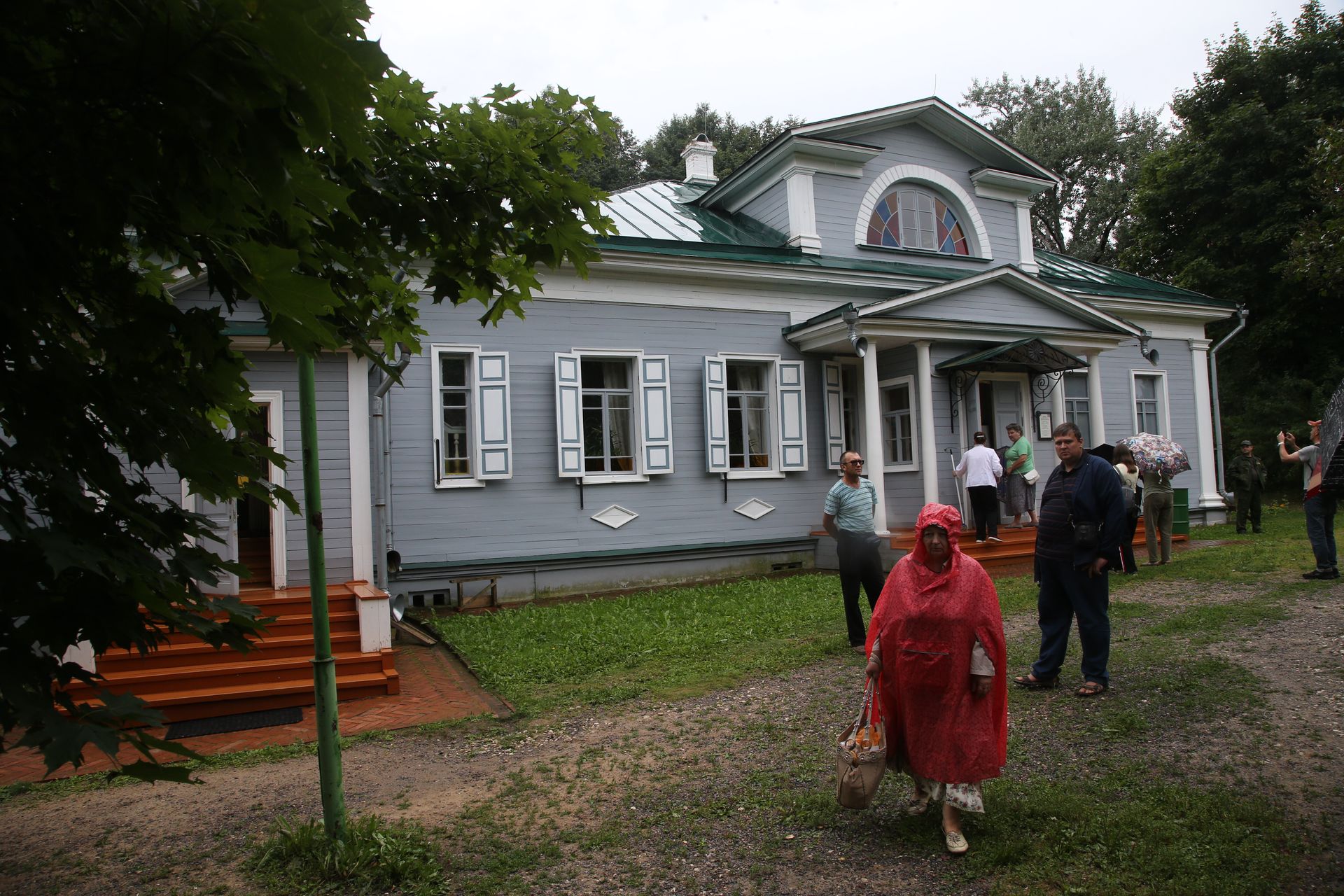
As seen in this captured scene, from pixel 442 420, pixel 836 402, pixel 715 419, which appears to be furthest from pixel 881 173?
pixel 442 420

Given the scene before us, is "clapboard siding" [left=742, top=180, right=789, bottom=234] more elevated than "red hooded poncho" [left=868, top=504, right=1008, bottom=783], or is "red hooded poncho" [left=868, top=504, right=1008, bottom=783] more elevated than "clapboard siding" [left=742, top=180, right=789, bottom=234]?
"clapboard siding" [left=742, top=180, right=789, bottom=234]

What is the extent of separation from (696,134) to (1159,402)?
79.7 ft

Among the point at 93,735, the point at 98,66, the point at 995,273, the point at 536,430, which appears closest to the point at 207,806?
the point at 93,735

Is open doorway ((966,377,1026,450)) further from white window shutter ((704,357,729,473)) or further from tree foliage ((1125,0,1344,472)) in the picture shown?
tree foliage ((1125,0,1344,472))

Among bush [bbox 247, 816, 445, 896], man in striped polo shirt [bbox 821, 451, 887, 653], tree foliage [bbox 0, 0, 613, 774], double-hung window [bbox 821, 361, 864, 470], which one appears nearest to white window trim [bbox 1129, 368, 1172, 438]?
double-hung window [bbox 821, 361, 864, 470]

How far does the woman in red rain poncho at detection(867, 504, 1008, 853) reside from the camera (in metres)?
3.84

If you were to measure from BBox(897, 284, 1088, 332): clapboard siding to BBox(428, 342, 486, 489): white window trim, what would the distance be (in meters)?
6.24

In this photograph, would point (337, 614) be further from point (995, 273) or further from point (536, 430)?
point (995, 273)

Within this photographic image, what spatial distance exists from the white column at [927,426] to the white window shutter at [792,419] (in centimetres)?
177

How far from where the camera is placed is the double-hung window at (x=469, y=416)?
1161cm

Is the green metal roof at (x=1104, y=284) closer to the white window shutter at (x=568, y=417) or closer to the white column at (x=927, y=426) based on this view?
the white column at (x=927, y=426)

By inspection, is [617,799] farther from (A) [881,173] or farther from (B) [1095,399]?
(A) [881,173]

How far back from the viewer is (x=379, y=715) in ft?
22.2

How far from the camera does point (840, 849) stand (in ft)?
13.0
